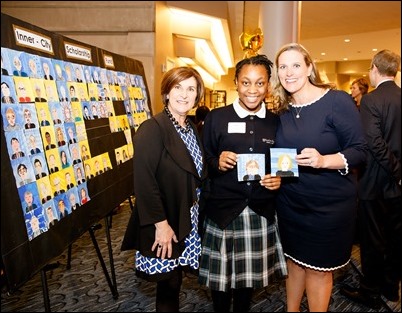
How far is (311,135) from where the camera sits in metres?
1.44

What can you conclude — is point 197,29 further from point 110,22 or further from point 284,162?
point 284,162

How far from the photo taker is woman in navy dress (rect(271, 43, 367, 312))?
142cm

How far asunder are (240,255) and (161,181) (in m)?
0.54

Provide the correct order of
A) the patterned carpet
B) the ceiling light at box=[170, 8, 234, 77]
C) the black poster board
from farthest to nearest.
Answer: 1. the ceiling light at box=[170, 8, 234, 77]
2. the patterned carpet
3. the black poster board

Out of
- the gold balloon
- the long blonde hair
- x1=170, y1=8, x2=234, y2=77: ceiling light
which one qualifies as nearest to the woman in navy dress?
the long blonde hair

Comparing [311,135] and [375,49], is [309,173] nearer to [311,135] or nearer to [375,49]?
[311,135]

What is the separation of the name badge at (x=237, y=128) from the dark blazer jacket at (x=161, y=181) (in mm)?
251

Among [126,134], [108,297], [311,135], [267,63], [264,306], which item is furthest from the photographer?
[126,134]

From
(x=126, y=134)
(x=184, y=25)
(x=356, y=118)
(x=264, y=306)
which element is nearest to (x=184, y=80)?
(x=356, y=118)

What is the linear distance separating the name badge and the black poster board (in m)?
0.88

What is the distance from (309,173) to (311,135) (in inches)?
6.9

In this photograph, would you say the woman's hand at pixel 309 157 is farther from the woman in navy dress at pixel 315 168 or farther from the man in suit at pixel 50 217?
the man in suit at pixel 50 217

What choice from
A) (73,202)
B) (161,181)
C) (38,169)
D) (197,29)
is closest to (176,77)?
(161,181)

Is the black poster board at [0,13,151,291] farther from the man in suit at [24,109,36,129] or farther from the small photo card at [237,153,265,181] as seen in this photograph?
the small photo card at [237,153,265,181]
